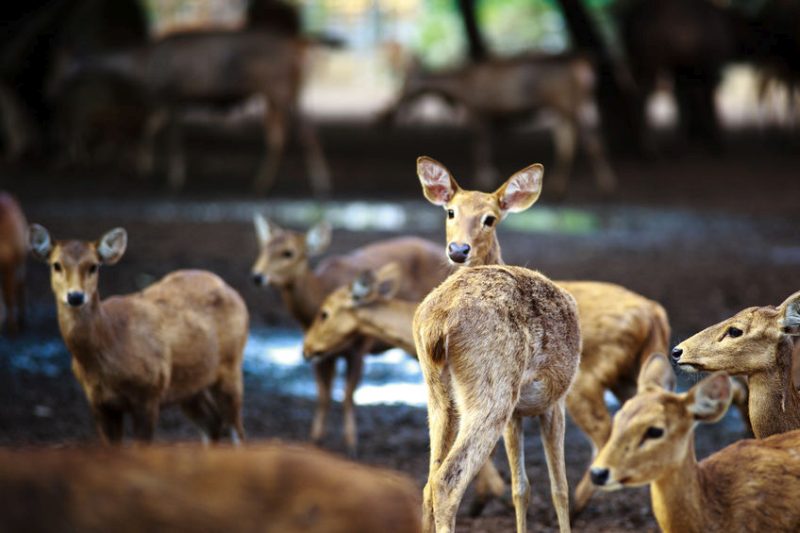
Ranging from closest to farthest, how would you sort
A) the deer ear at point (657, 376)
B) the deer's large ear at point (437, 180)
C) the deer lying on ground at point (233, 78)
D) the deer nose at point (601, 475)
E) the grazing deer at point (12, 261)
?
the deer nose at point (601, 475) → the deer ear at point (657, 376) → the deer's large ear at point (437, 180) → the grazing deer at point (12, 261) → the deer lying on ground at point (233, 78)

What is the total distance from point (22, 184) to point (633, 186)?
811cm

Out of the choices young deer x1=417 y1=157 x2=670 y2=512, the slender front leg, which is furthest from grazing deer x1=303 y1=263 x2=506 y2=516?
the slender front leg

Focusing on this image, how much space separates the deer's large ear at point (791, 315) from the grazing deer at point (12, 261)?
6.55m

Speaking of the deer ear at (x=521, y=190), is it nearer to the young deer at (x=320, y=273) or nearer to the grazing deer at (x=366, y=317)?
the grazing deer at (x=366, y=317)

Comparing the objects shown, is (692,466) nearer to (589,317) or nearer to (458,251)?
(458,251)

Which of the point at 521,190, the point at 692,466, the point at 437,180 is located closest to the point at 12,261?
the point at 437,180

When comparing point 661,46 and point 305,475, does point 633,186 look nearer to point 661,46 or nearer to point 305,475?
point 661,46

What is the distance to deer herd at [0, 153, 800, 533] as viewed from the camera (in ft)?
9.99

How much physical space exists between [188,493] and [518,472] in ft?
8.88

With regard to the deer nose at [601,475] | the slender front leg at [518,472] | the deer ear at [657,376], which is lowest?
the slender front leg at [518,472]

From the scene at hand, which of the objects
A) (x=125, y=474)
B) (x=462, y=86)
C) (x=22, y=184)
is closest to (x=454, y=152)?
(x=462, y=86)

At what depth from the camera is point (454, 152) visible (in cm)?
2211

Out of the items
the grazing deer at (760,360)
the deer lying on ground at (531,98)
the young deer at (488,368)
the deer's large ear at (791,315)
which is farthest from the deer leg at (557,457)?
the deer lying on ground at (531,98)

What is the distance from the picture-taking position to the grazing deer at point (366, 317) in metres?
6.96
